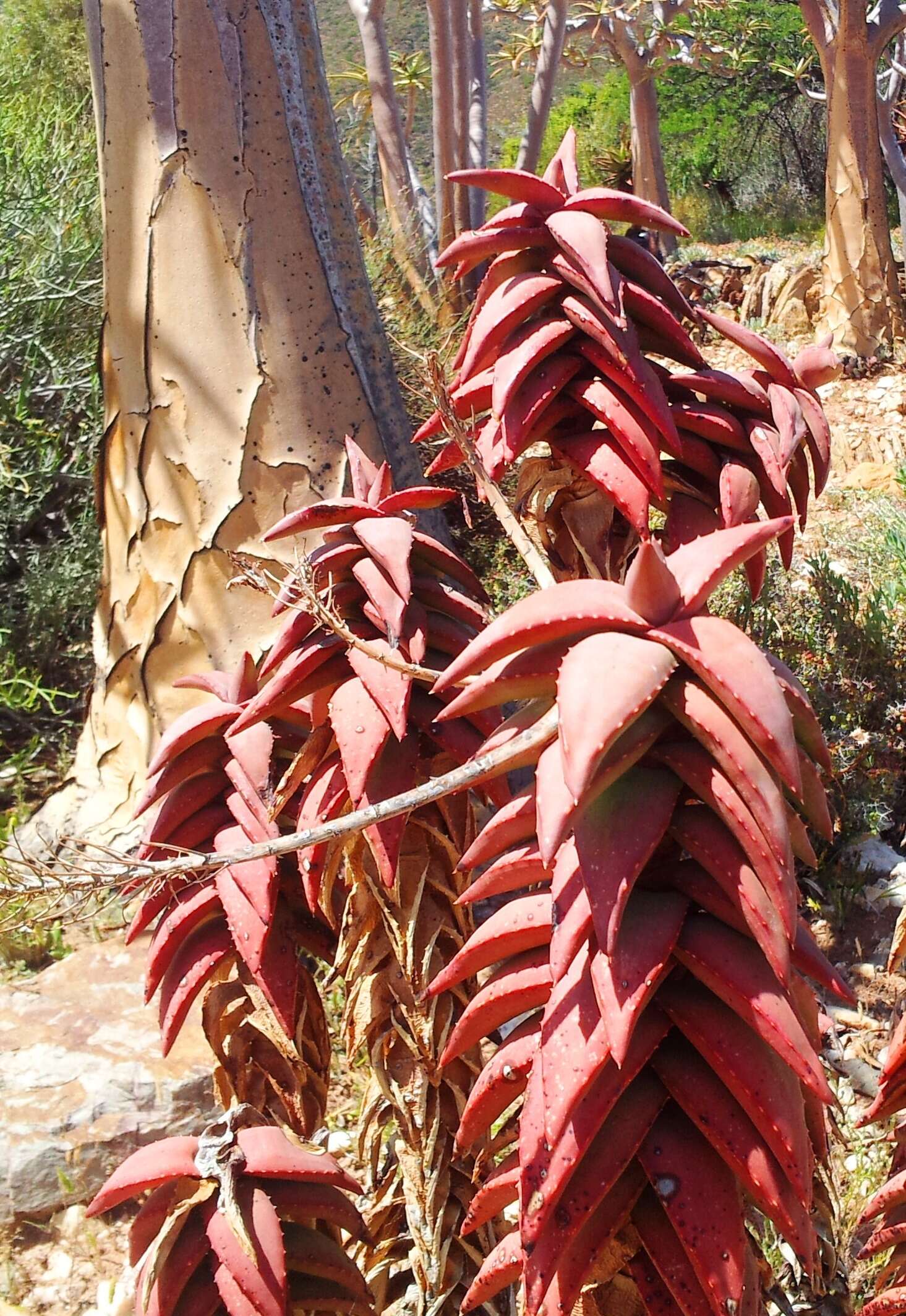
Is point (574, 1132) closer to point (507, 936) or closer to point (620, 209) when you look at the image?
point (507, 936)

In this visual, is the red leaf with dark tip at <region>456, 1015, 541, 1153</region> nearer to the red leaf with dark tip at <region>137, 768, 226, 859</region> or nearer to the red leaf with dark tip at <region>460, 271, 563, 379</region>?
the red leaf with dark tip at <region>137, 768, 226, 859</region>

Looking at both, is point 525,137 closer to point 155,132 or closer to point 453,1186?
point 155,132

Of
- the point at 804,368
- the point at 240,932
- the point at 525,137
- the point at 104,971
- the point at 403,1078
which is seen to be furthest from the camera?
the point at 525,137

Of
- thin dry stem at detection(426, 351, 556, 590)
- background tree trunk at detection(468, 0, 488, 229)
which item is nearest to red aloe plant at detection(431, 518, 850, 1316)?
thin dry stem at detection(426, 351, 556, 590)

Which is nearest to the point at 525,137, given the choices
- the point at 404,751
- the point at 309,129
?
the point at 309,129

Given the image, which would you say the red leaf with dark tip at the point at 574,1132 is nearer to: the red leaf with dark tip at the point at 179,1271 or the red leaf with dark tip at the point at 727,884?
the red leaf with dark tip at the point at 727,884

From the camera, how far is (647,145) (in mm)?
10914

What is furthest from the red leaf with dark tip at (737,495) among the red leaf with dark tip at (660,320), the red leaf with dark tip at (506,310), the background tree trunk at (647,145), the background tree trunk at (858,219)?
the background tree trunk at (647,145)

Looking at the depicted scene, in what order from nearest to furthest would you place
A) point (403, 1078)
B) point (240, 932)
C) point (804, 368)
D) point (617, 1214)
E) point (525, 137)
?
point (617, 1214)
point (240, 932)
point (403, 1078)
point (804, 368)
point (525, 137)

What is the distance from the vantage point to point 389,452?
191 cm

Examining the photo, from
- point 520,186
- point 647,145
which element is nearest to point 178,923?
point 520,186

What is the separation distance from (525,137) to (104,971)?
22.1 ft

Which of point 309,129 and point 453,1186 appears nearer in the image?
point 453,1186

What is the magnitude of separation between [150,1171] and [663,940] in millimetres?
425
